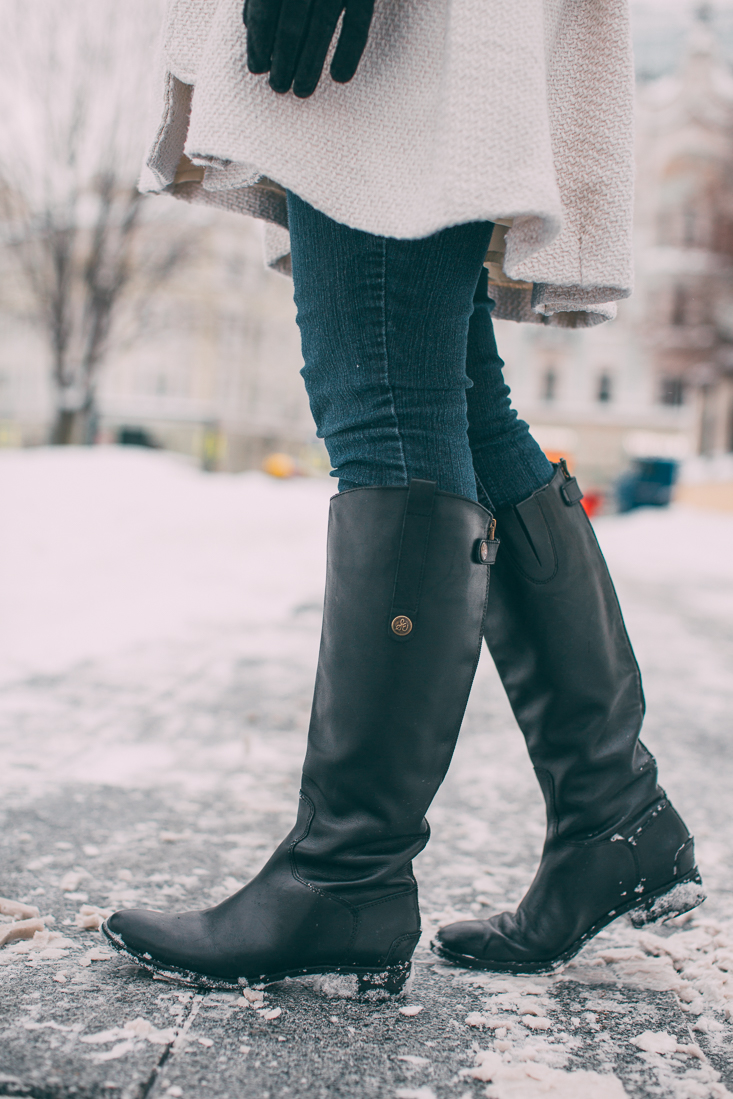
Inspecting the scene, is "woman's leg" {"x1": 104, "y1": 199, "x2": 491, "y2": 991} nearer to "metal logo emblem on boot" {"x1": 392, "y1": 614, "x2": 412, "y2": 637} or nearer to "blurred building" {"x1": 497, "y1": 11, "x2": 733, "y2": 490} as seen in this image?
"metal logo emblem on boot" {"x1": 392, "y1": 614, "x2": 412, "y2": 637}

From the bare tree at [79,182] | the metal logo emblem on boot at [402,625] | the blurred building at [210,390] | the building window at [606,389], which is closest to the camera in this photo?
the metal logo emblem on boot at [402,625]

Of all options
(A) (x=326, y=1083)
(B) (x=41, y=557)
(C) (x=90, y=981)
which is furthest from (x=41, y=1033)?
(B) (x=41, y=557)

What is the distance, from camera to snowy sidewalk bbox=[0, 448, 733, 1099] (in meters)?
0.75

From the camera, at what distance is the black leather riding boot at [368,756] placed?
2.79 feet

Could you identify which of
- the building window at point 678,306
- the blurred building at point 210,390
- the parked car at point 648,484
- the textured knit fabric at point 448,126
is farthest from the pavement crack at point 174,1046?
the building window at point 678,306

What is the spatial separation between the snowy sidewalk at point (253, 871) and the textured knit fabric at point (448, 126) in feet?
2.41

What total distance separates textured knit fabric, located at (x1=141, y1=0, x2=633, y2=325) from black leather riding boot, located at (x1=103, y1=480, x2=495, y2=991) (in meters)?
0.27

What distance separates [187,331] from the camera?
15398 millimetres

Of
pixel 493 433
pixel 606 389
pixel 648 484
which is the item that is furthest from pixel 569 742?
pixel 606 389

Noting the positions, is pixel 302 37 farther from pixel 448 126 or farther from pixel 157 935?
pixel 157 935

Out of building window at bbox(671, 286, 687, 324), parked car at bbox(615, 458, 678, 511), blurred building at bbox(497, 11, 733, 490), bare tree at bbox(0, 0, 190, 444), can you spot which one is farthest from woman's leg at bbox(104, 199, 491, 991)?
building window at bbox(671, 286, 687, 324)

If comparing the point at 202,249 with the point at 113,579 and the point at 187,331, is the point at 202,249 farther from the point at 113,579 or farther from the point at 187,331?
the point at 113,579

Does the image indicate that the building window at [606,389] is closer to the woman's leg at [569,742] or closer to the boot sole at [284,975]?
the woman's leg at [569,742]

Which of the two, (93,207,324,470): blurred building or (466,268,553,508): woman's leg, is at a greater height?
(93,207,324,470): blurred building
